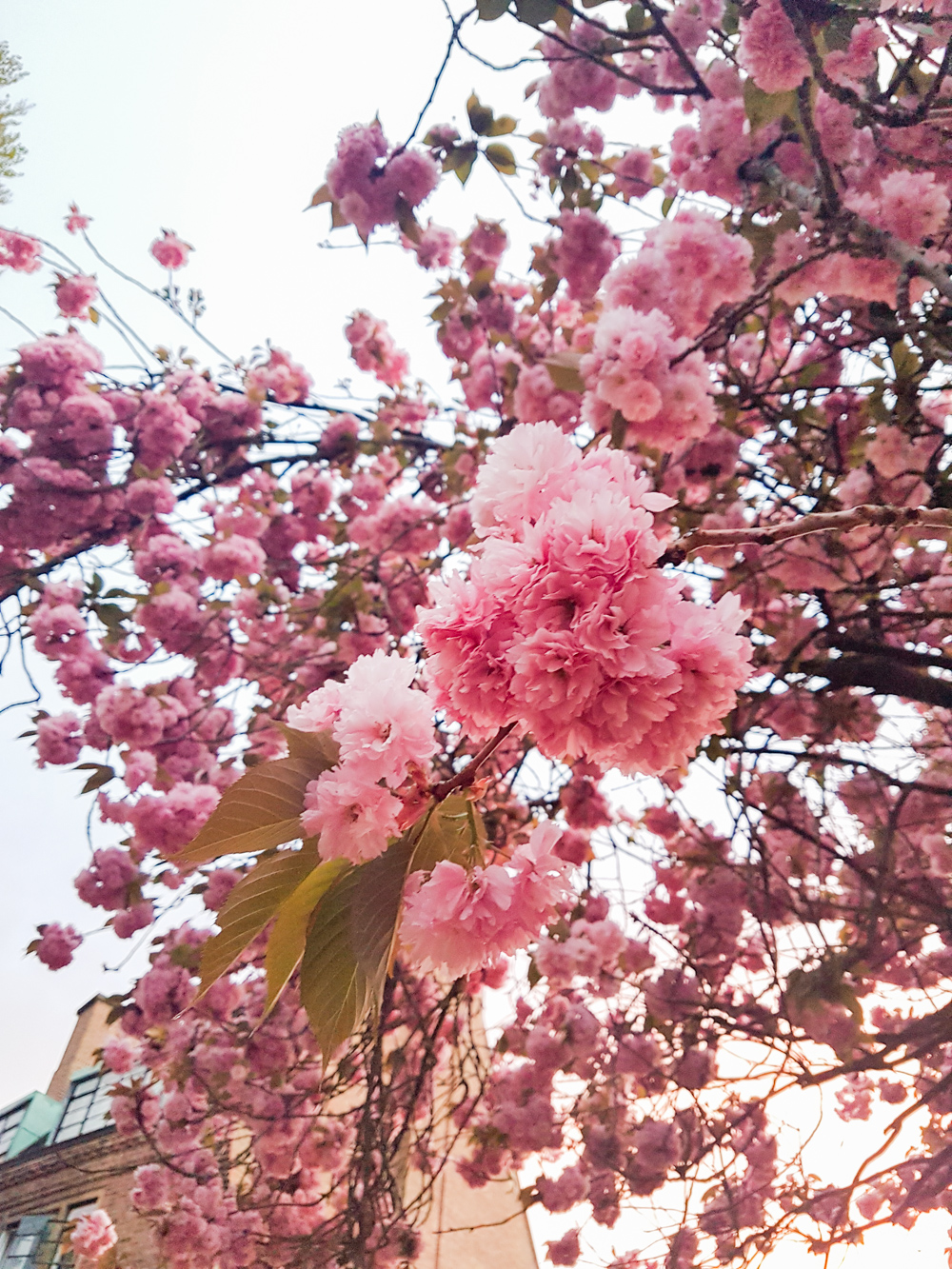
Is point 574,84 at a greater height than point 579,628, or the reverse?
point 574,84

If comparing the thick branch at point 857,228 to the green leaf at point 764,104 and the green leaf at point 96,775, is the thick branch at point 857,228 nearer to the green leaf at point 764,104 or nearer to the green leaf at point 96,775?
the green leaf at point 764,104

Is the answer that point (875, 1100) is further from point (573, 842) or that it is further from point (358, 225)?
point (358, 225)

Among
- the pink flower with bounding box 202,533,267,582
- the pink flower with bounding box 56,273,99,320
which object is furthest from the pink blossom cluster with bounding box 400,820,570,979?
the pink flower with bounding box 56,273,99,320

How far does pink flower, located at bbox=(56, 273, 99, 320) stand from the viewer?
2564 mm

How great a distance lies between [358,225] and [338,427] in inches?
41.7

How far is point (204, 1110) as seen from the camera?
83.7 inches

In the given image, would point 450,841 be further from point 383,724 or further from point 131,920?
point 131,920

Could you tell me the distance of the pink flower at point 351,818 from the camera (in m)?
0.45

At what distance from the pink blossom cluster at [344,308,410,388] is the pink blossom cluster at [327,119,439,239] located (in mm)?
1075

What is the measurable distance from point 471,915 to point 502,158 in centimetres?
177

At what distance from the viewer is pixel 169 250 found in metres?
2.86

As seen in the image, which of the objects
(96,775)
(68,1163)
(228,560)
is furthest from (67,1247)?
(228,560)

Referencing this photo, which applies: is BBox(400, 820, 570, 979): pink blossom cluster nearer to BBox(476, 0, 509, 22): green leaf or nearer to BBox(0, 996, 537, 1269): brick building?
BBox(476, 0, 509, 22): green leaf

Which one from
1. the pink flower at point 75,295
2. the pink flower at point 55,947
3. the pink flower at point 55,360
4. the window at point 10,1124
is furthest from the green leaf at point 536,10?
the window at point 10,1124
